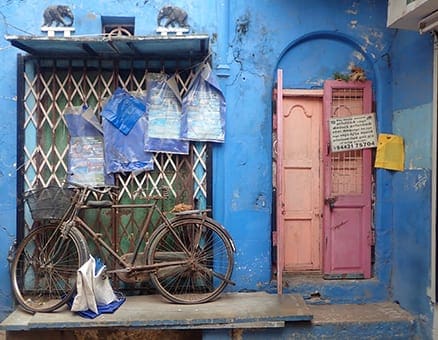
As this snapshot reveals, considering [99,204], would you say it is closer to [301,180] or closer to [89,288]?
[89,288]

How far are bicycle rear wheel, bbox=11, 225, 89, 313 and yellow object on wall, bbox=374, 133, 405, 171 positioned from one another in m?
3.15

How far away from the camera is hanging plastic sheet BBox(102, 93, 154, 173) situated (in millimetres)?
4711

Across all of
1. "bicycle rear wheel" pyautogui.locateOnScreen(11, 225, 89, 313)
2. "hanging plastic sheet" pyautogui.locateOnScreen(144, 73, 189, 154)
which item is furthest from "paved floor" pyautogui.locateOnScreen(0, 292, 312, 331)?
"hanging plastic sheet" pyautogui.locateOnScreen(144, 73, 189, 154)

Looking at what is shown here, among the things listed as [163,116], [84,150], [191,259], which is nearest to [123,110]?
[163,116]

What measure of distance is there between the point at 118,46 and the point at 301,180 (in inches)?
89.5

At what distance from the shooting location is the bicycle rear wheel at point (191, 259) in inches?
176

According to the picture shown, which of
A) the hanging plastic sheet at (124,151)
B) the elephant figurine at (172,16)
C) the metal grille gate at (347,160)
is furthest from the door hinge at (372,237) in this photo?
the elephant figurine at (172,16)

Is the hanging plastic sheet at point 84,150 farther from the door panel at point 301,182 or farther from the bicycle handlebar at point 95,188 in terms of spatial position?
the door panel at point 301,182

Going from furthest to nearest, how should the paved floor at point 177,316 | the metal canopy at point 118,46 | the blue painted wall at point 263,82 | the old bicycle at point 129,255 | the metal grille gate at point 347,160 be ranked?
the metal grille gate at point 347,160 < the blue painted wall at point 263,82 < the old bicycle at point 129,255 < the metal canopy at point 118,46 < the paved floor at point 177,316

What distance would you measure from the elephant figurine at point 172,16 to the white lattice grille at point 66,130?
0.47 m

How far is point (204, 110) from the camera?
477 cm

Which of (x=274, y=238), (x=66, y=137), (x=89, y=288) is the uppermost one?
(x=66, y=137)

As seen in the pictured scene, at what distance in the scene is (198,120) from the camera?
15.6 feet

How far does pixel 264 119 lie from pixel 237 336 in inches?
83.4
